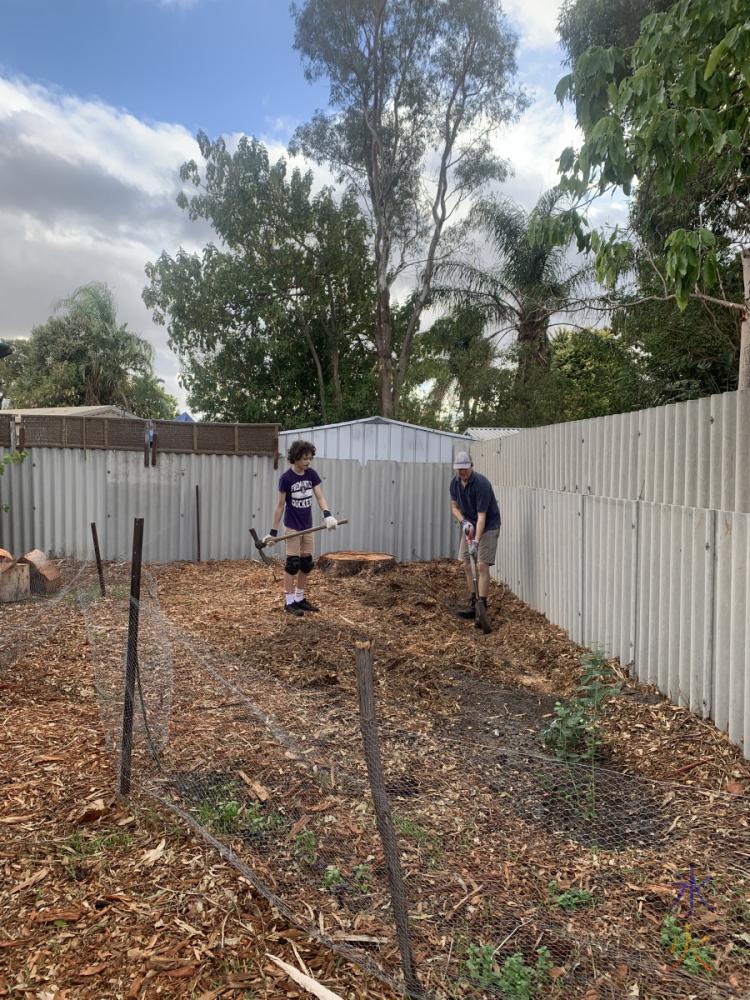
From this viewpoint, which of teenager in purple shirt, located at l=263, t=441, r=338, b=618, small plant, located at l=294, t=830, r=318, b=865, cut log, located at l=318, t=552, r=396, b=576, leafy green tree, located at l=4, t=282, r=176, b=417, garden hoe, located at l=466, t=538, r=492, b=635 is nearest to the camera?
small plant, located at l=294, t=830, r=318, b=865

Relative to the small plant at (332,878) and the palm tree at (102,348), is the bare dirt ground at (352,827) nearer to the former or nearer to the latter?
the small plant at (332,878)

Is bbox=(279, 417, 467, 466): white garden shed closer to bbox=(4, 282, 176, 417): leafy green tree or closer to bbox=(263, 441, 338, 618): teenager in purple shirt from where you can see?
bbox=(263, 441, 338, 618): teenager in purple shirt

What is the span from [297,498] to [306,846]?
4329 millimetres

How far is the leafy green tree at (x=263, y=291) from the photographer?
21688mm

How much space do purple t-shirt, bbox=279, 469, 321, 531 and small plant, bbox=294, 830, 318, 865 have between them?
13.6 ft

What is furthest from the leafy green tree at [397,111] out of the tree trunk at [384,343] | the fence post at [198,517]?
the fence post at [198,517]

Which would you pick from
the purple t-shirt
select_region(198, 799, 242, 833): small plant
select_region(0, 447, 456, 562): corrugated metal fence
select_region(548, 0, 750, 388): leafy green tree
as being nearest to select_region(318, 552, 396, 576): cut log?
select_region(0, 447, 456, 562): corrugated metal fence

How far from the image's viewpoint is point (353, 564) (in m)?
9.50

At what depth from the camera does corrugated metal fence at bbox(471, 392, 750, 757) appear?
3.67 m

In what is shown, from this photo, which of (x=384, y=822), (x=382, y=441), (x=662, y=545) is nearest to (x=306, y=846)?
(x=384, y=822)

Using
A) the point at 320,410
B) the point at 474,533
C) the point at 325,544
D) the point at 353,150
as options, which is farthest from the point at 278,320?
the point at 474,533

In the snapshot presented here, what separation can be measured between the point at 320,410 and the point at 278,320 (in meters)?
3.38

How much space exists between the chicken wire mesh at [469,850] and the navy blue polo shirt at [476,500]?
3.07m

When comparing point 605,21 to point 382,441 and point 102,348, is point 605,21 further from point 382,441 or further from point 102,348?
point 102,348
